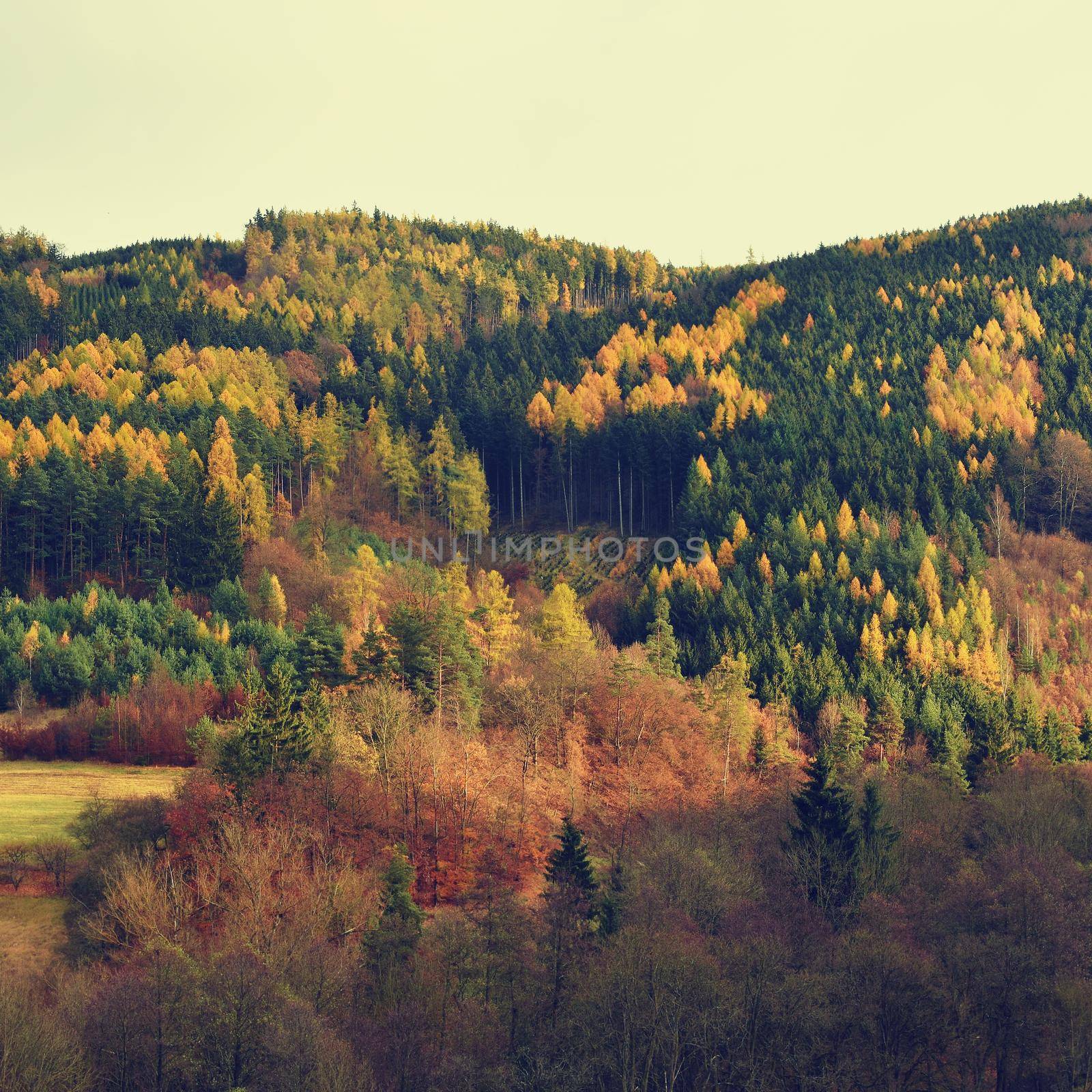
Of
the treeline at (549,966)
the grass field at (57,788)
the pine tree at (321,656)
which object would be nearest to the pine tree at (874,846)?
the treeline at (549,966)

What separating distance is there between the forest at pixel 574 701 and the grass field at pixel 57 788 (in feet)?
7.72

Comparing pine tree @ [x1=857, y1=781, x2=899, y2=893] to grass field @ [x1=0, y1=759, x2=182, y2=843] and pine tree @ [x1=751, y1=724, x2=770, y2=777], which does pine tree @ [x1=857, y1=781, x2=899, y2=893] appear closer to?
pine tree @ [x1=751, y1=724, x2=770, y2=777]

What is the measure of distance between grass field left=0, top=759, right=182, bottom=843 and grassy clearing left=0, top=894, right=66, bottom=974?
20.2ft

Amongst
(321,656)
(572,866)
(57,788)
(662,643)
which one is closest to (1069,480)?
(662,643)

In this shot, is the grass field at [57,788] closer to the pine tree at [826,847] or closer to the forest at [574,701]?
the forest at [574,701]

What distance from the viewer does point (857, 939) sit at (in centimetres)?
5816

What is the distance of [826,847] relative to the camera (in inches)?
2894

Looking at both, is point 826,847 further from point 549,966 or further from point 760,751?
point 549,966

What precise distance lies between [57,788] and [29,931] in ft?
66.4

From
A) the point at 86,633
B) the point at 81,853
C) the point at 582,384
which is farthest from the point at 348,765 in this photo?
the point at 582,384

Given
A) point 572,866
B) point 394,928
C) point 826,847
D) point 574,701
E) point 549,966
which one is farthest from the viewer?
point 574,701

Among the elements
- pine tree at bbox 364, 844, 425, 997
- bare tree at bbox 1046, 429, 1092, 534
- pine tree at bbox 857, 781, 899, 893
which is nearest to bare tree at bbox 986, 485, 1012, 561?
bare tree at bbox 1046, 429, 1092, 534

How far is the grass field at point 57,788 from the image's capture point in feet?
239

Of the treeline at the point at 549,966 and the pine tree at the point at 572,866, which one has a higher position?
the pine tree at the point at 572,866
